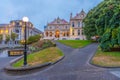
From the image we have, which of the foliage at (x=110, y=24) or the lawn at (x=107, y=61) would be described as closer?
the lawn at (x=107, y=61)

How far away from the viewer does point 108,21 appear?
85.8 feet

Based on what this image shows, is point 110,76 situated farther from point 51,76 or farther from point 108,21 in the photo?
point 108,21

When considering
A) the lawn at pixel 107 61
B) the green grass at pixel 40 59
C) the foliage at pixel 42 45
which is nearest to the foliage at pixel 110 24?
the lawn at pixel 107 61

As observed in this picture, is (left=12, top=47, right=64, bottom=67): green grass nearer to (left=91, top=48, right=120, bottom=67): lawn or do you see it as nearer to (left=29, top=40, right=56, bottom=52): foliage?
(left=91, top=48, right=120, bottom=67): lawn

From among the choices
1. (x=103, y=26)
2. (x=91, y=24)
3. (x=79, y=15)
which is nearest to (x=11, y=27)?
(x=79, y=15)

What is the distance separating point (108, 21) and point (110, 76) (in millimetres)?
13682

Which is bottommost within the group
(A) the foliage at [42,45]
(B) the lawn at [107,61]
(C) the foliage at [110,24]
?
(B) the lawn at [107,61]

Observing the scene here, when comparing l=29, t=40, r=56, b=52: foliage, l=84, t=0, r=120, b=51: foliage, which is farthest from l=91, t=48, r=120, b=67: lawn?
l=29, t=40, r=56, b=52: foliage

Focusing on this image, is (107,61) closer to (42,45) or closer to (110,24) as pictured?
(110,24)

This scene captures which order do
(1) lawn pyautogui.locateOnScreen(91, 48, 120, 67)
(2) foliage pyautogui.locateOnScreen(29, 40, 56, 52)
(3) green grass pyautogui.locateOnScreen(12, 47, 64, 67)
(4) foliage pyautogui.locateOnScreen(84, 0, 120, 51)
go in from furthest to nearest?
(2) foliage pyautogui.locateOnScreen(29, 40, 56, 52) → (4) foliage pyautogui.locateOnScreen(84, 0, 120, 51) → (3) green grass pyautogui.locateOnScreen(12, 47, 64, 67) → (1) lawn pyautogui.locateOnScreen(91, 48, 120, 67)

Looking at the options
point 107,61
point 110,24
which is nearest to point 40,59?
point 107,61

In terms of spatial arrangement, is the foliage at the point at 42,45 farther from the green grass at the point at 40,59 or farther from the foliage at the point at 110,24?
the foliage at the point at 110,24

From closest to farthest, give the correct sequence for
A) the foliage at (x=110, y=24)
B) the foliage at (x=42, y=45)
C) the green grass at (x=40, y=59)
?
the green grass at (x=40, y=59)
the foliage at (x=110, y=24)
the foliage at (x=42, y=45)

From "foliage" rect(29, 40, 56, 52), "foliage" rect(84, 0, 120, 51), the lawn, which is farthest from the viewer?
"foliage" rect(29, 40, 56, 52)
